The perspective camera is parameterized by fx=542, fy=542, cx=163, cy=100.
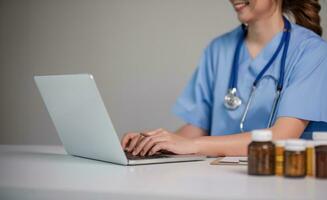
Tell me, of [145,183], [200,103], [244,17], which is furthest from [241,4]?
[145,183]

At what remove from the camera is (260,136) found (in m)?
0.86

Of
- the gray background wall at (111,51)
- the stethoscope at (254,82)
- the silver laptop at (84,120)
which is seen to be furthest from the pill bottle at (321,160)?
the gray background wall at (111,51)

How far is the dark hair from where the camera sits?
1.65 metres

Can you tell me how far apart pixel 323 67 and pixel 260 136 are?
646 mm

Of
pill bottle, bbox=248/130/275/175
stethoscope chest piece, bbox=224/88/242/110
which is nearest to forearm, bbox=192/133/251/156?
stethoscope chest piece, bbox=224/88/242/110

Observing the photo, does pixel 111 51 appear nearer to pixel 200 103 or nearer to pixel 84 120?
Result: pixel 200 103

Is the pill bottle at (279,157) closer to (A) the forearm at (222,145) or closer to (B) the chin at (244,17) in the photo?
(A) the forearm at (222,145)

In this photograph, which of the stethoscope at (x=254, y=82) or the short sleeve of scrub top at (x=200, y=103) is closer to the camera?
the stethoscope at (x=254, y=82)

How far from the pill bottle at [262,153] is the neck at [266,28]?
76 centimetres

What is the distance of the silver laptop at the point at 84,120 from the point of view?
978mm

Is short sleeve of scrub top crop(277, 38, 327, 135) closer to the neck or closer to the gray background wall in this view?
the neck

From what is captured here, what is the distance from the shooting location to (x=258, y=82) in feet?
4.89

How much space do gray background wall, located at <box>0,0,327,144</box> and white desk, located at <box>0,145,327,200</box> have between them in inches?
47.9

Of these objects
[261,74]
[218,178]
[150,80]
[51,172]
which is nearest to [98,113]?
[51,172]
